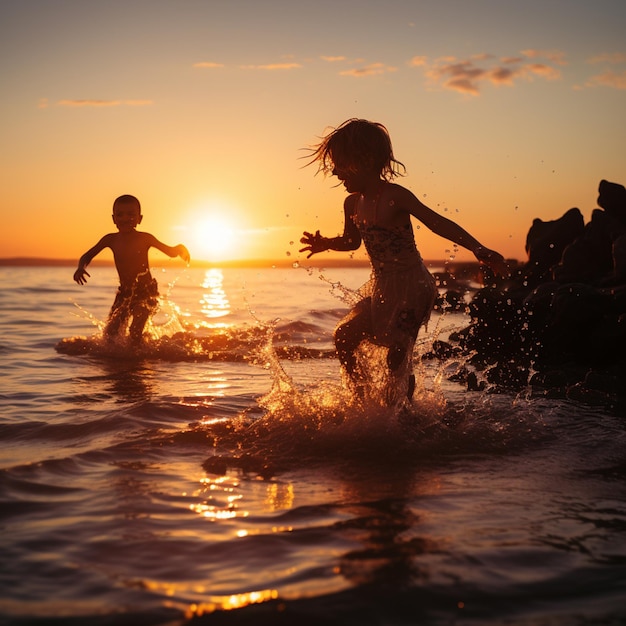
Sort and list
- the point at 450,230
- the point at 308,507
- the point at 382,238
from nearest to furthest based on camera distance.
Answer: the point at 308,507, the point at 450,230, the point at 382,238

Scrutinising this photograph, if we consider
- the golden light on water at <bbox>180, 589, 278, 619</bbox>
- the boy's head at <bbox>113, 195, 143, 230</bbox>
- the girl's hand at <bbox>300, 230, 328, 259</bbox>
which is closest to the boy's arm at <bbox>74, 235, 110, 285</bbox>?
the boy's head at <bbox>113, 195, 143, 230</bbox>

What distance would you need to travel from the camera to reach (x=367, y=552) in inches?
129

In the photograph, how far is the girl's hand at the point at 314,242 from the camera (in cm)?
627

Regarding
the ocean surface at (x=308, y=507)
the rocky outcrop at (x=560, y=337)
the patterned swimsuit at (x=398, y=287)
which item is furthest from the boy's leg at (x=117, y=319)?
the patterned swimsuit at (x=398, y=287)

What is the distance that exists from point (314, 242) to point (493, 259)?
169 centimetres

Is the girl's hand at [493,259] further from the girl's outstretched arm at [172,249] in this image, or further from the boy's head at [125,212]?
the boy's head at [125,212]

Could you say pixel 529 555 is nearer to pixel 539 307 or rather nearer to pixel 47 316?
pixel 539 307

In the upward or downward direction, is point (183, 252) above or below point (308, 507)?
above

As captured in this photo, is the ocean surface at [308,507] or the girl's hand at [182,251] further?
the girl's hand at [182,251]

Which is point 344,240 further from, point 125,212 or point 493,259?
point 125,212

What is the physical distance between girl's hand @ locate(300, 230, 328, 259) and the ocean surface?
1015 mm

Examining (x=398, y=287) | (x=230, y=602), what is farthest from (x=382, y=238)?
(x=230, y=602)

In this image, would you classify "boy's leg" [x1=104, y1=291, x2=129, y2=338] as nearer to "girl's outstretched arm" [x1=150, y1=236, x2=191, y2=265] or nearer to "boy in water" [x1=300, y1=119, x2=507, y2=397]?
"girl's outstretched arm" [x1=150, y1=236, x2=191, y2=265]

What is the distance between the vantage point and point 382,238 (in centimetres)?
581
